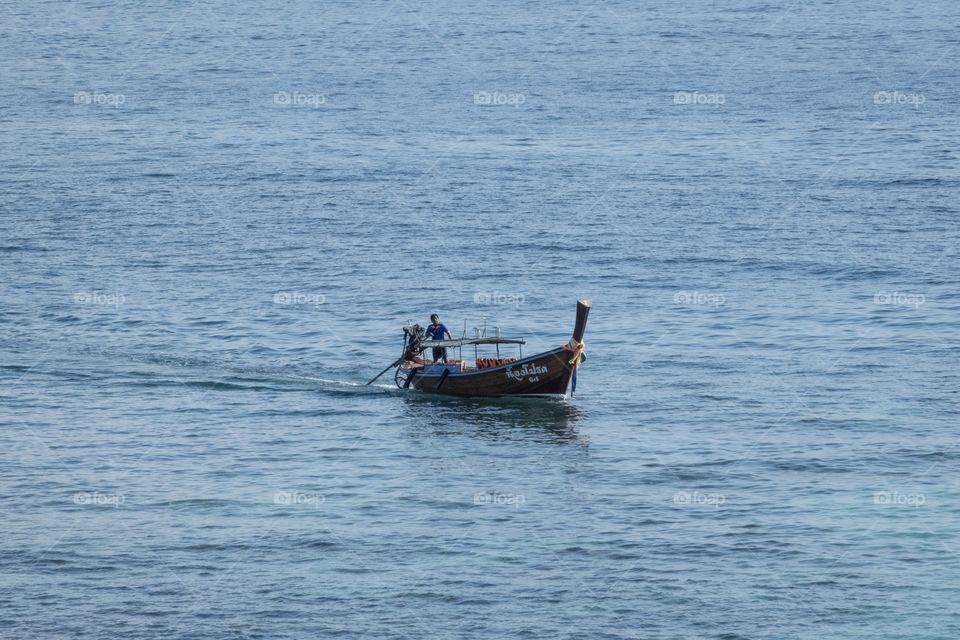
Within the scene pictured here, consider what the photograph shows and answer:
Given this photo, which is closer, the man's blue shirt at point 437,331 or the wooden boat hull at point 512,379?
the wooden boat hull at point 512,379

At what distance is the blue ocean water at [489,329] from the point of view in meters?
43.0

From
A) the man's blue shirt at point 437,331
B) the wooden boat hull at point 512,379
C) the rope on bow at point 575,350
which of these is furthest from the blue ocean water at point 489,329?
the rope on bow at point 575,350

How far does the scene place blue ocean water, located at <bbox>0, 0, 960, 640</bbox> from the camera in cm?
4297

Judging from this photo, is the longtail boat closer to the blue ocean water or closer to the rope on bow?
the rope on bow

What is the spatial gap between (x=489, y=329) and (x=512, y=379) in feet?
34.4

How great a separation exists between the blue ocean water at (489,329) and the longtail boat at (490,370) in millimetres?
690

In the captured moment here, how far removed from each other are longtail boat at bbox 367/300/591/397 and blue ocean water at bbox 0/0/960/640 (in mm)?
690

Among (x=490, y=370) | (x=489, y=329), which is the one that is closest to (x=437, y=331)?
(x=490, y=370)

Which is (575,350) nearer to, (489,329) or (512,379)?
(512,379)

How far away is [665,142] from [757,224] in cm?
1962


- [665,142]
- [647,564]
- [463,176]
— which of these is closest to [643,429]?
[647,564]

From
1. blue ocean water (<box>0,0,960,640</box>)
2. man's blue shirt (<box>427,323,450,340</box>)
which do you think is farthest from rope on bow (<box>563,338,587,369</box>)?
man's blue shirt (<box>427,323,450,340</box>)

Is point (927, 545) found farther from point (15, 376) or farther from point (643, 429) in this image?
point (15, 376)

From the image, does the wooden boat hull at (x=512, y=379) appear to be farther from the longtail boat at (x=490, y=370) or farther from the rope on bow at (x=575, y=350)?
the rope on bow at (x=575, y=350)
